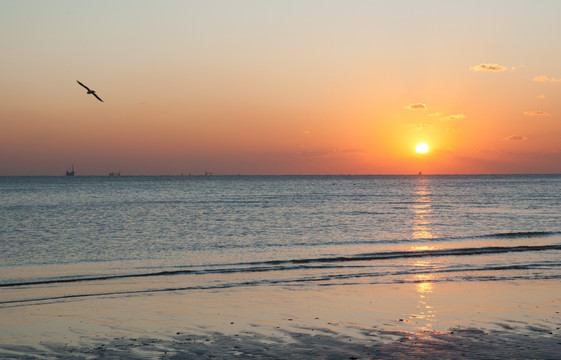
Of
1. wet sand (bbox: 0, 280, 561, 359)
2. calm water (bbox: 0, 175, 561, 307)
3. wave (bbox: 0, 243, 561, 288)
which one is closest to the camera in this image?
wet sand (bbox: 0, 280, 561, 359)

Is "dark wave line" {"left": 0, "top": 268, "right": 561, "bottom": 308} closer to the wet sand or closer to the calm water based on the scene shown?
the calm water

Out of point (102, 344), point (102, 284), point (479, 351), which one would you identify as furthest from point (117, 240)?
point (479, 351)

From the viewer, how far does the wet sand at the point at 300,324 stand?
44.7ft

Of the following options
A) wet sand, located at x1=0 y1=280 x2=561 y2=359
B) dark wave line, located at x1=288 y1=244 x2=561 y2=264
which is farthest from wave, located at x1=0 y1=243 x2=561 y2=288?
wet sand, located at x1=0 y1=280 x2=561 y2=359

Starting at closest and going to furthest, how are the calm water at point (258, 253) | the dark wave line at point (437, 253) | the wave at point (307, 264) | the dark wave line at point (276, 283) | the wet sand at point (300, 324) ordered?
the wet sand at point (300, 324), the dark wave line at point (276, 283), the calm water at point (258, 253), the wave at point (307, 264), the dark wave line at point (437, 253)

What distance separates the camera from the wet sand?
1361 cm

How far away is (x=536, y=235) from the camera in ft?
152

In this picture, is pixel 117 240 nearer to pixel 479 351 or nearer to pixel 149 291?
pixel 149 291

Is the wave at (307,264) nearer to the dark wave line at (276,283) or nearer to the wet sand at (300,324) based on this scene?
the dark wave line at (276,283)

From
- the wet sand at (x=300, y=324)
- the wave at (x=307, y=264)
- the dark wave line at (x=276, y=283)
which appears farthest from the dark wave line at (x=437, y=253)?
the wet sand at (x=300, y=324)

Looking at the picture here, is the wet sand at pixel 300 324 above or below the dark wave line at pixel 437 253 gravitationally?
above

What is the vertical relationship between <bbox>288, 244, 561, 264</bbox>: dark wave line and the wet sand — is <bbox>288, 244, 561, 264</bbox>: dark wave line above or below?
below

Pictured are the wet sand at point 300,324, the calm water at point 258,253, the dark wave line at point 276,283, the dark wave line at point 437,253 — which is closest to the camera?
the wet sand at point 300,324

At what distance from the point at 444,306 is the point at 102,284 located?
13453 millimetres
